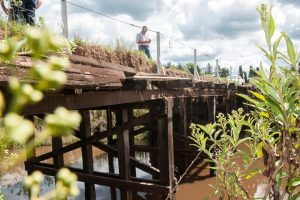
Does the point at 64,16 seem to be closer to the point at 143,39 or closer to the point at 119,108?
the point at 119,108

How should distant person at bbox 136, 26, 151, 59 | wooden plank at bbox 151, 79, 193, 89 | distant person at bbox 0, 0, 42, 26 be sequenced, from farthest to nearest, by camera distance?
distant person at bbox 136, 26, 151, 59, wooden plank at bbox 151, 79, 193, 89, distant person at bbox 0, 0, 42, 26

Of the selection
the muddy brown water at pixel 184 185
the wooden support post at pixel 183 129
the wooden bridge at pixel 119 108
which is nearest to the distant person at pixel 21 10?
the wooden bridge at pixel 119 108

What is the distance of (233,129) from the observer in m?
1.69

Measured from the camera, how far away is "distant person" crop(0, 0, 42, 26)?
4.64 meters

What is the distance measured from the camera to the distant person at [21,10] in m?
4.64

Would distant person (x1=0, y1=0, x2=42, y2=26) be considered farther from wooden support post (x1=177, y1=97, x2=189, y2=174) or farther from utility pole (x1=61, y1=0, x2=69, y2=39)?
wooden support post (x1=177, y1=97, x2=189, y2=174)

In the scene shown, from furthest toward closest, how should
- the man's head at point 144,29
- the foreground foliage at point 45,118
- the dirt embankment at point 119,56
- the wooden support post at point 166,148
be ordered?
the man's head at point 144,29 < the dirt embankment at point 119,56 < the wooden support post at point 166,148 < the foreground foliage at point 45,118

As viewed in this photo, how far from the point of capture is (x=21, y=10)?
16.6 ft

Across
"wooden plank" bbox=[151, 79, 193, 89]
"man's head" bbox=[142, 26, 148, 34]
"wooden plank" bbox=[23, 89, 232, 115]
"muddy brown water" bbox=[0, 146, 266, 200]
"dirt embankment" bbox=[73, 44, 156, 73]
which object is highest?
"man's head" bbox=[142, 26, 148, 34]

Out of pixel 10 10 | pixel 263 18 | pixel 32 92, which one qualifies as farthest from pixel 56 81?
pixel 10 10

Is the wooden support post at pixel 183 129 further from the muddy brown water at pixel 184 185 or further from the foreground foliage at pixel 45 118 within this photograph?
the foreground foliage at pixel 45 118

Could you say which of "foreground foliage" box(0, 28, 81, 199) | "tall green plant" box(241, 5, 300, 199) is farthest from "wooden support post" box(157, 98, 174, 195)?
"foreground foliage" box(0, 28, 81, 199)

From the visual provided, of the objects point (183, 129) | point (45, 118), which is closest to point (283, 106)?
point (45, 118)

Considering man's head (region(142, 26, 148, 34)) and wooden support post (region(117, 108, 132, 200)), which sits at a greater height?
man's head (region(142, 26, 148, 34))
